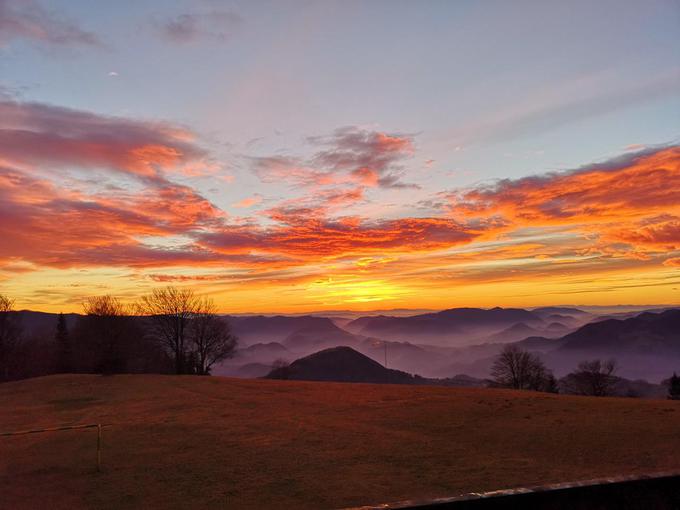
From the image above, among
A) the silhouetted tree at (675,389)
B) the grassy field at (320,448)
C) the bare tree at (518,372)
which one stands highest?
the grassy field at (320,448)

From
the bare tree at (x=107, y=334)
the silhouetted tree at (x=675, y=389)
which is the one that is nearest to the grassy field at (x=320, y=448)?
the bare tree at (x=107, y=334)

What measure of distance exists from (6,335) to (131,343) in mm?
20230

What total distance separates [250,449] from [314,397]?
1850 cm

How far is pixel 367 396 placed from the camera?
3834 cm

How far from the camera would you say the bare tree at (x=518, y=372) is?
83.9m

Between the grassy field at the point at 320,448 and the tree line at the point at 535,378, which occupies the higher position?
the grassy field at the point at 320,448

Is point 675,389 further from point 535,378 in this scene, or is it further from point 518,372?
point 518,372

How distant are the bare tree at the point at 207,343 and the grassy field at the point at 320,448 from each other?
127 feet

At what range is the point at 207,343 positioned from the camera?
75.9 metres

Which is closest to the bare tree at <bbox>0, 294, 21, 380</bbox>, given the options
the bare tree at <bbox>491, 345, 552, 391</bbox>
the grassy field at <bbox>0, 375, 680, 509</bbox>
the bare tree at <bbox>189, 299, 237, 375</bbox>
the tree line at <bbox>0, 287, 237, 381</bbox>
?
the tree line at <bbox>0, 287, 237, 381</bbox>

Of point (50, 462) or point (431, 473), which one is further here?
point (50, 462)

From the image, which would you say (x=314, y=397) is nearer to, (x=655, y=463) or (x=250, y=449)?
(x=250, y=449)

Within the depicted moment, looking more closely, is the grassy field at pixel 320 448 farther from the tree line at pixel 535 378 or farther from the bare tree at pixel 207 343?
the tree line at pixel 535 378

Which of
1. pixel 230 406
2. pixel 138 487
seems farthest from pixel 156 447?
pixel 230 406
